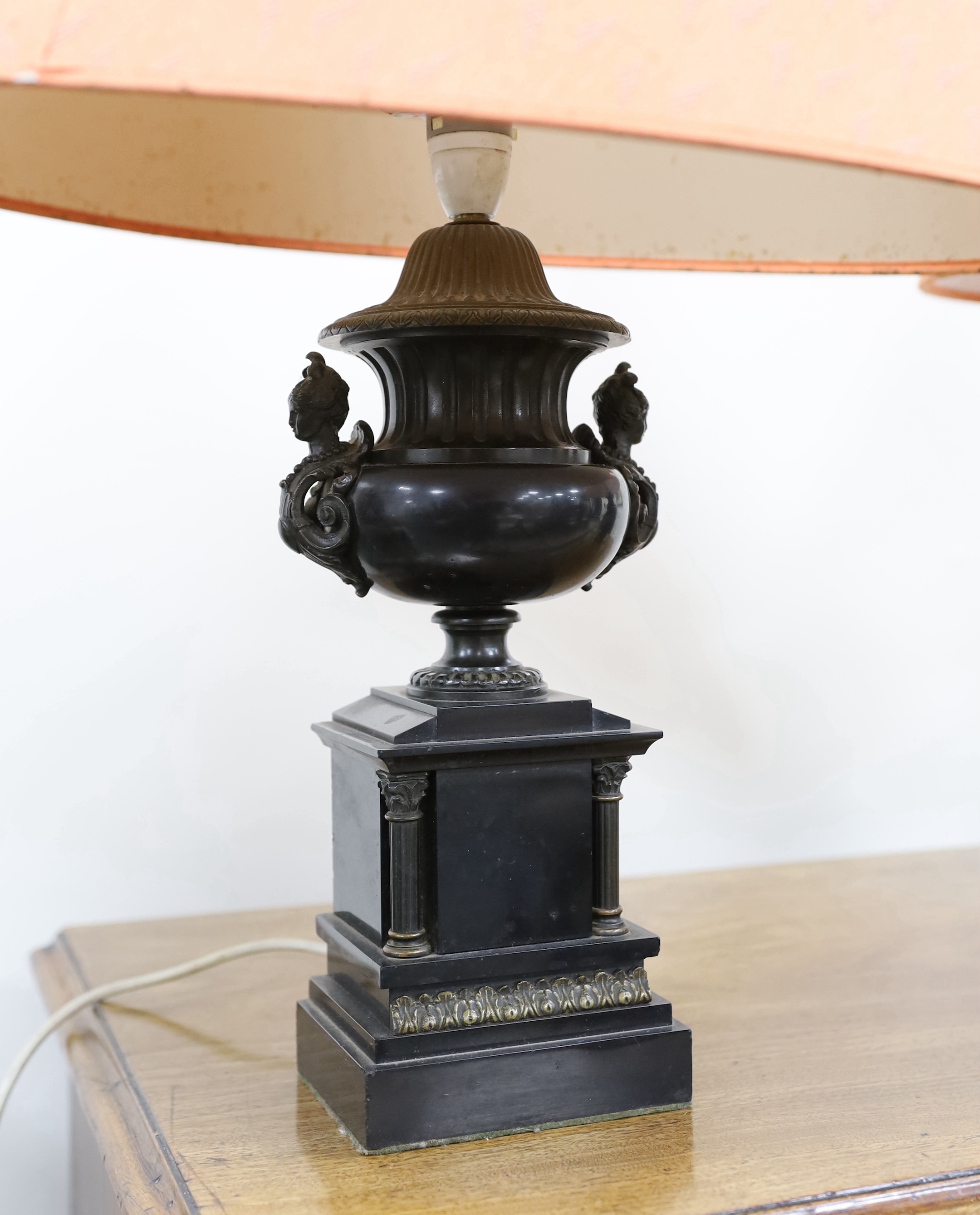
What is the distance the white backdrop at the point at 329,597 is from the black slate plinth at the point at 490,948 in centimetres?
57

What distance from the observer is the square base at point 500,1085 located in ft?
2.23

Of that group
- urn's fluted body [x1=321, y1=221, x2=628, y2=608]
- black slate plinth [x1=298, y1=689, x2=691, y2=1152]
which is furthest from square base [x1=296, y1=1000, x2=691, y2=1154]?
urn's fluted body [x1=321, y1=221, x2=628, y2=608]

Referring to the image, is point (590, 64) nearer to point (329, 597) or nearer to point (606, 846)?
point (606, 846)

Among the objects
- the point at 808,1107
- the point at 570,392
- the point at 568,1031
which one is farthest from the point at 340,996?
the point at 570,392

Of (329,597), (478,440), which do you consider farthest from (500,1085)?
(329,597)

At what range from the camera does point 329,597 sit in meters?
1.30

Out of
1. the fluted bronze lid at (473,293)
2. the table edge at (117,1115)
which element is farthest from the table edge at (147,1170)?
the fluted bronze lid at (473,293)

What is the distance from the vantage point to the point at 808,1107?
731 mm

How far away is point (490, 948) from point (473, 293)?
37cm

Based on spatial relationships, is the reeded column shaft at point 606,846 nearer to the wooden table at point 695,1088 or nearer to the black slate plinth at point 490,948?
the black slate plinth at point 490,948

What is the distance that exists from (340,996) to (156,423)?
2.21 ft

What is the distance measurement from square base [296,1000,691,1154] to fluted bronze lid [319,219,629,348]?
1.29 feet

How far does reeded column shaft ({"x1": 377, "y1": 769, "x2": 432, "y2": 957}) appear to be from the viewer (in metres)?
0.68

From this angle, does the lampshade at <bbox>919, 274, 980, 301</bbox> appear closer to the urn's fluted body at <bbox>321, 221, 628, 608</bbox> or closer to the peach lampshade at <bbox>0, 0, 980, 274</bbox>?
the urn's fluted body at <bbox>321, 221, 628, 608</bbox>
